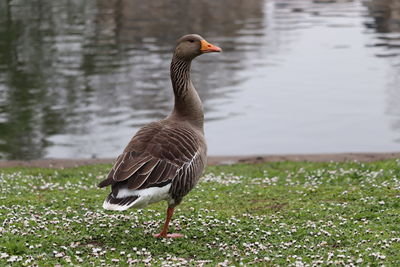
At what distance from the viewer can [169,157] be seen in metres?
11.7

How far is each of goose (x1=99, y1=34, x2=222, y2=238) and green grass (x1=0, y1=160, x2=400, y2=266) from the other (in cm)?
100

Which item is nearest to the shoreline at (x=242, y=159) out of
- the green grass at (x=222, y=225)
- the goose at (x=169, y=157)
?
the green grass at (x=222, y=225)

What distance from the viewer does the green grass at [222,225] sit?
11.1 meters

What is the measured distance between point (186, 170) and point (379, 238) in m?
4.00

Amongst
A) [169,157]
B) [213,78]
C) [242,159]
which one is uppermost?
[169,157]

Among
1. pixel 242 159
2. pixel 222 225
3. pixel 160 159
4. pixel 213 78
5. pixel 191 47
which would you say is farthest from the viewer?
pixel 213 78

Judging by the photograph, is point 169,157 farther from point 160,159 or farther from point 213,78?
point 213,78

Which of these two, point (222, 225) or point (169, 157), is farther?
point (222, 225)

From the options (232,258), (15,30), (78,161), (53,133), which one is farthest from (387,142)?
(15,30)

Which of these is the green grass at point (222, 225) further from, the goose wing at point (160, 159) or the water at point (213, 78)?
the water at point (213, 78)

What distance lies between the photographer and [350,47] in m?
53.8

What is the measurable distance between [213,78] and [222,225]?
31541 mm

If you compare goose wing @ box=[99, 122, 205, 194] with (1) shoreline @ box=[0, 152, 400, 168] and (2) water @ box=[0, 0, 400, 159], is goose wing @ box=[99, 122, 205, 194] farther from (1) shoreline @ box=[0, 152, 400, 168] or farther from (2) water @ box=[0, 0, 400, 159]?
(2) water @ box=[0, 0, 400, 159]

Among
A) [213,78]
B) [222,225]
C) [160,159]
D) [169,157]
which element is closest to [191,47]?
[169,157]
